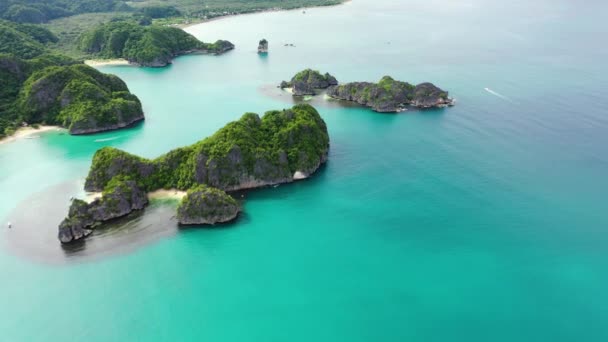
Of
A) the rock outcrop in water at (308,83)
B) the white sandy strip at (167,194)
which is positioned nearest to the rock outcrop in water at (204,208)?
the white sandy strip at (167,194)

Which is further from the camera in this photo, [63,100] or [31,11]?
[31,11]

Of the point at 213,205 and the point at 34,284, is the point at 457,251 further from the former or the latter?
the point at 34,284

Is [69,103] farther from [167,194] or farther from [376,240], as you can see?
[376,240]

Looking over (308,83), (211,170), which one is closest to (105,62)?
(308,83)

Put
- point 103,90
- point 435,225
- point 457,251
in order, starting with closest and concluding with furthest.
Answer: point 457,251 → point 435,225 → point 103,90

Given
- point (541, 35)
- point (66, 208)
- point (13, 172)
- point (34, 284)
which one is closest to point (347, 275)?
point (34, 284)

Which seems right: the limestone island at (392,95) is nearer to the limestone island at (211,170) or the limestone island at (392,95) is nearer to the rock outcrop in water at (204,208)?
the limestone island at (211,170)
